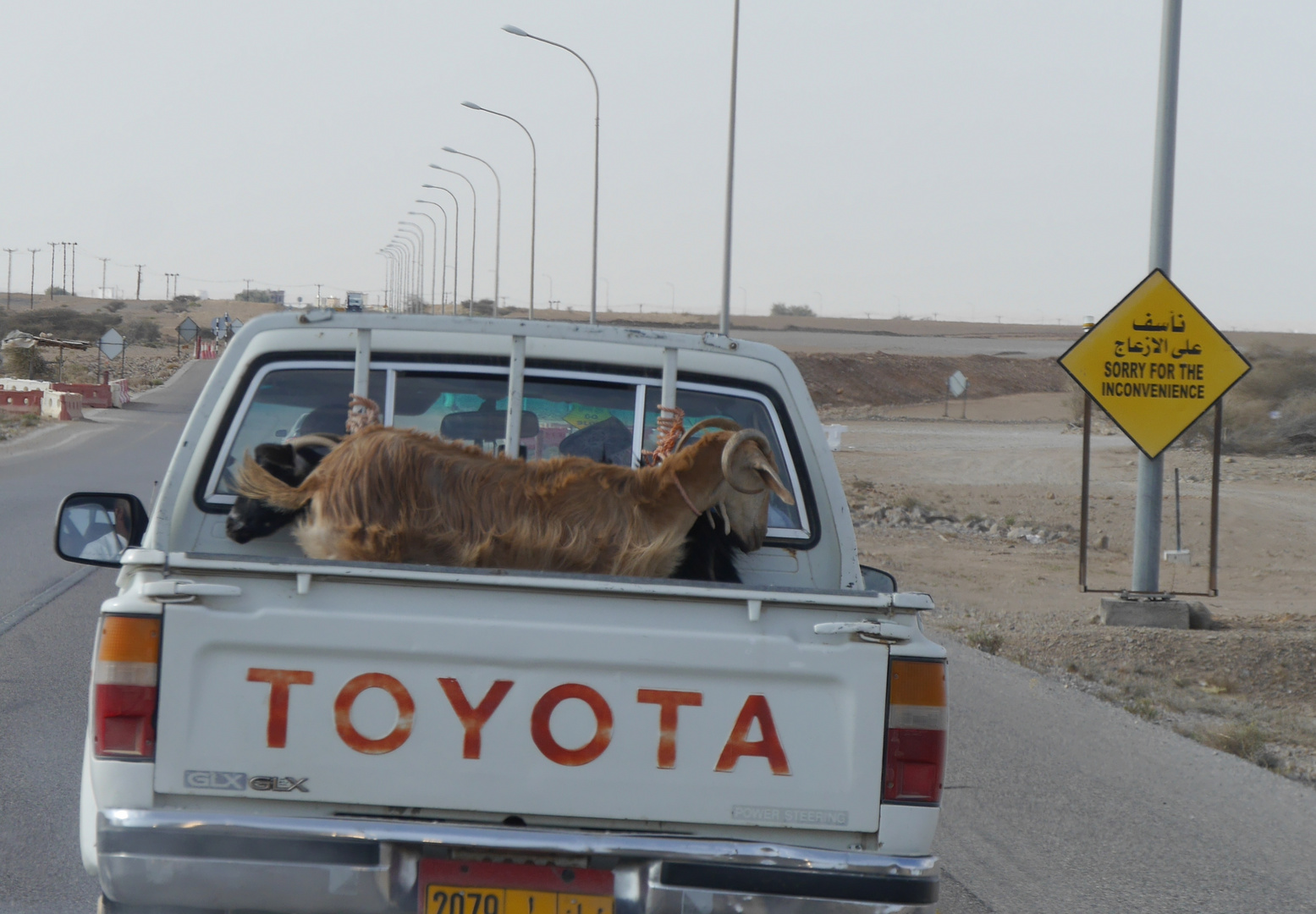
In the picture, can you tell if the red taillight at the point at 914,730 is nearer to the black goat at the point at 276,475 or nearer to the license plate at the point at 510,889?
the license plate at the point at 510,889

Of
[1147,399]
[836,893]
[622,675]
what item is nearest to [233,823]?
[622,675]

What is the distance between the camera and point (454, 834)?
116 inches

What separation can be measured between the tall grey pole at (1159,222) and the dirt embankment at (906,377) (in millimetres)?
47161

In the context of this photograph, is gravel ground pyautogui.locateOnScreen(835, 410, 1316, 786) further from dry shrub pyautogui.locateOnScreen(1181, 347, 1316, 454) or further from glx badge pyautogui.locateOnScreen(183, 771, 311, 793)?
glx badge pyautogui.locateOnScreen(183, 771, 311, 793)

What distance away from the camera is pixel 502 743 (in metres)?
3.05

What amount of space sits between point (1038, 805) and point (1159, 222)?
7.39 metres

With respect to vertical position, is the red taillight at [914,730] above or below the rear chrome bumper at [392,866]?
above

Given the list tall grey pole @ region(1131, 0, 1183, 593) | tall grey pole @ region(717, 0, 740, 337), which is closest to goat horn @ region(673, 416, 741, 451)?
tall grey pole @ region(1131, 0, 1183, 593)

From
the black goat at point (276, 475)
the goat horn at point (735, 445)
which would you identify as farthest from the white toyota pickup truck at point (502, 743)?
the black goat at point (276, 475)

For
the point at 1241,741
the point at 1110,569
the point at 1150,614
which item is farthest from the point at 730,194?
the point at 1241,741

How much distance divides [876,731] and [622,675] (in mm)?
625

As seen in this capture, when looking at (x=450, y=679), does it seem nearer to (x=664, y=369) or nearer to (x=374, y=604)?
(x=374, y=604)

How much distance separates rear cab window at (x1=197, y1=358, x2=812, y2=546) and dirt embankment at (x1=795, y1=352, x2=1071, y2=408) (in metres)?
54.7

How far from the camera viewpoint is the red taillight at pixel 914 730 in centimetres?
313
